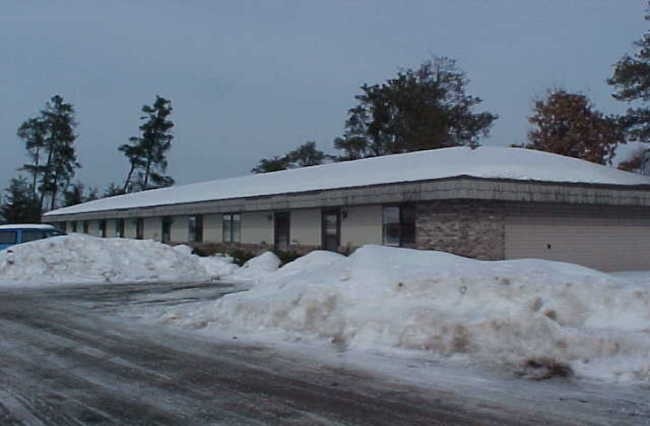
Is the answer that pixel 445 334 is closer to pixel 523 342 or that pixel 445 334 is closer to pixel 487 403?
pixel 523 342

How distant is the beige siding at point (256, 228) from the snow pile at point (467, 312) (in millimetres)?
16733

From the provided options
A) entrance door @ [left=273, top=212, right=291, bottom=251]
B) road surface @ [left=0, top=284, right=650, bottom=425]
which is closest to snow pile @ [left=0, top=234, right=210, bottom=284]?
entrance door @ [left=273, top=212, right=291, bottom=251]

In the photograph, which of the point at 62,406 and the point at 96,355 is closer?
the point at 62,406

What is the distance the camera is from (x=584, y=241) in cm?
2380

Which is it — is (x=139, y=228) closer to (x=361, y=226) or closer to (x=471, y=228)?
(x=361, y=226)

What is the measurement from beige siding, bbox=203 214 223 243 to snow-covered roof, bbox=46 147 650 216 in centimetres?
94

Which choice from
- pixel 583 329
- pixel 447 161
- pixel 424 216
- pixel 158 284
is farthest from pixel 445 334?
pixel 447 161

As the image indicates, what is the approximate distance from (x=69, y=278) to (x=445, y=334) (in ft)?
57.1

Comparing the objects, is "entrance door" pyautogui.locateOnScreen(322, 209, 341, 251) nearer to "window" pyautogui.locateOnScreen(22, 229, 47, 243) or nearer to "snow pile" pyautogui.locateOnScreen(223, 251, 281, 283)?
"snow pile" pyautogui.locateOnScreen(223, 251, 281, 283)

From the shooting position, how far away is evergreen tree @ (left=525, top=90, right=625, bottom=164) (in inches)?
1778

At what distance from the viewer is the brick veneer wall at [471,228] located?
21.3 metres

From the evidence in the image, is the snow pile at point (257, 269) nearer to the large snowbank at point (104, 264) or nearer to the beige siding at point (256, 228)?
the large snowbank at point (104, 264)

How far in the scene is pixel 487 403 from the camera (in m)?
7.36

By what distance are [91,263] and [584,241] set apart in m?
16.1
